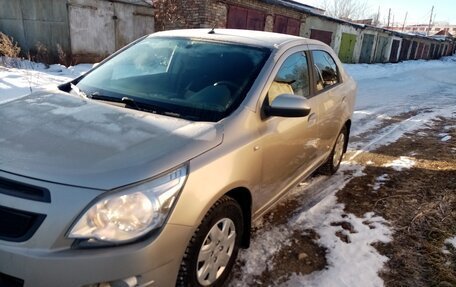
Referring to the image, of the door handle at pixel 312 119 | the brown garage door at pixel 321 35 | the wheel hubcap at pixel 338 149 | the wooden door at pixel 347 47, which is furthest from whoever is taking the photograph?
the wooden door at pixel 347 47

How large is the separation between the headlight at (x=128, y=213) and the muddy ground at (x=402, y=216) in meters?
1.18

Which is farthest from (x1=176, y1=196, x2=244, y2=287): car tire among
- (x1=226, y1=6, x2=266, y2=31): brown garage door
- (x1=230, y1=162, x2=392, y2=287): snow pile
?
(x1=226, y1=6, x2=266, y2=31): brown garage door

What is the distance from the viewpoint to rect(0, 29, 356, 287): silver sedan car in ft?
5.60

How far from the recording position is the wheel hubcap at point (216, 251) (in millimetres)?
2256

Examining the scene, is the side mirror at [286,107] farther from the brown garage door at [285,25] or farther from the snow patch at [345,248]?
the brown garage door at [285,25]

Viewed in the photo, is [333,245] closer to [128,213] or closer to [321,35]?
[128,213]

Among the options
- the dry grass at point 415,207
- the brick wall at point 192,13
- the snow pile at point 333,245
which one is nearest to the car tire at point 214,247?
the snow pile at point 333,245

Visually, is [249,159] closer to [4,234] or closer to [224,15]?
[4,234]

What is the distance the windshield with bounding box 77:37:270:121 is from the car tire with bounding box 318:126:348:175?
79.4 inches

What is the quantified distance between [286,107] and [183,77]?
2.85ft

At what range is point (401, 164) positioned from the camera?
532cm

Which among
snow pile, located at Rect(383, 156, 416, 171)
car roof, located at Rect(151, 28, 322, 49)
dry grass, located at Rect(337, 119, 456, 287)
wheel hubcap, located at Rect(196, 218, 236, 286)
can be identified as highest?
car roof, located at Rect(151, 28, 322, 49)

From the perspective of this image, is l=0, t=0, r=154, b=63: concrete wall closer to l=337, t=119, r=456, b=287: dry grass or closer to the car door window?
l=337, t=119, r=456, b=287: dry grass

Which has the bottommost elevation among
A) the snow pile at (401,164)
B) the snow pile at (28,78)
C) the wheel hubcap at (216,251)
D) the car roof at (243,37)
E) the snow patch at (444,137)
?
the snow patch at (444,137)
